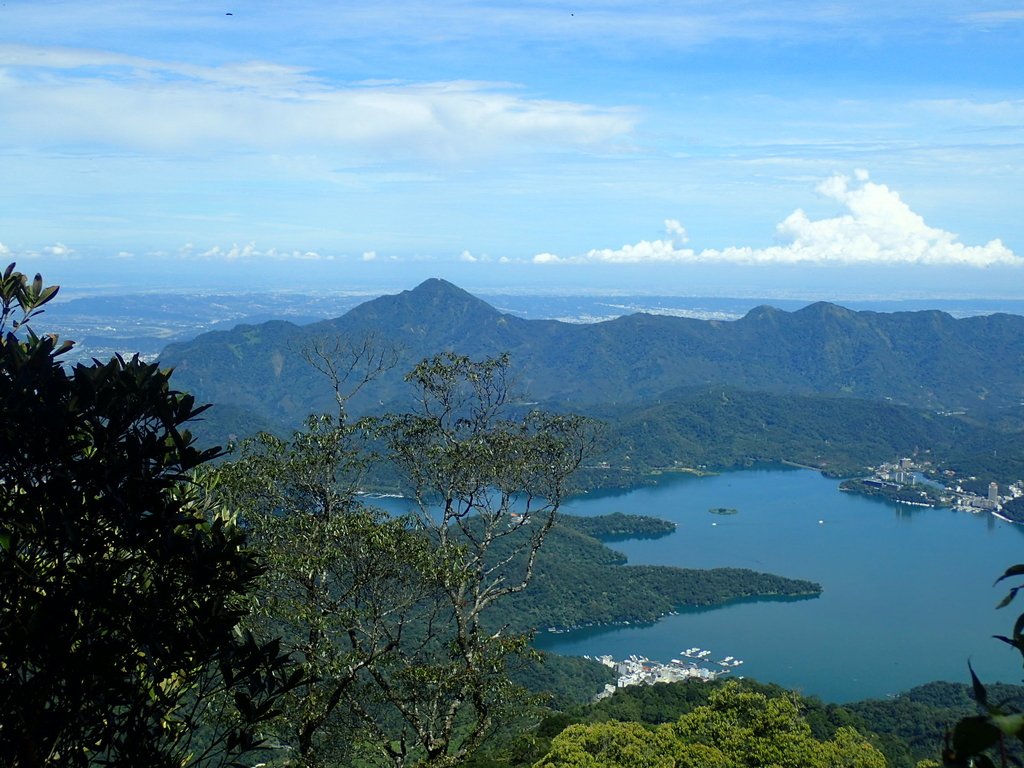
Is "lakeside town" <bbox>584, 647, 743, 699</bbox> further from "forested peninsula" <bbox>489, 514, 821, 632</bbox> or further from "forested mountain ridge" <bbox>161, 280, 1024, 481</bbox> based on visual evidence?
"forested mountain ridge" <bbox>161, 280, 1024, 481</bbox>

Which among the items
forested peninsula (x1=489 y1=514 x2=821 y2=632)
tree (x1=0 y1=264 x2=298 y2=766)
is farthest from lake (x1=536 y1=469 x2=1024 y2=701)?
tree (x1=0 y1=264 x2=298 y2=766)

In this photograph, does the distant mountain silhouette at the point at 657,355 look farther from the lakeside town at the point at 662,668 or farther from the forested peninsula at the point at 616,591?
the lakeside town at the point at 662,668

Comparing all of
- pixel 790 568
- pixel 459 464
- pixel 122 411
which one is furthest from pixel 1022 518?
pixel 122 411

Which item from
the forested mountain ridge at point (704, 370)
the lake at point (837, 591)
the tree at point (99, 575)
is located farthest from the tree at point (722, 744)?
the forested mountain ridge at point (704, 370)

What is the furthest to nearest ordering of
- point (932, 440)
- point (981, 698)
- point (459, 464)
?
point (932, 440)
point (459, 464)
point (981, 698)

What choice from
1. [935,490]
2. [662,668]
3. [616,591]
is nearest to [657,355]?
[935,490]

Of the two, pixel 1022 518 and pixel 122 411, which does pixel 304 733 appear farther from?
pixel 1022 518
